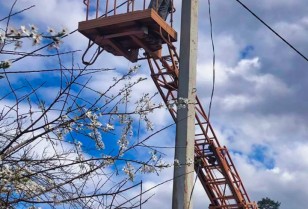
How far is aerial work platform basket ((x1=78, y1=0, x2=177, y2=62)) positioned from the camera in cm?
1325

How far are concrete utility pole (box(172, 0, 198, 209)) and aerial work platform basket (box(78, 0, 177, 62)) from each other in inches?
73.5

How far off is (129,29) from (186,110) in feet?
13.0

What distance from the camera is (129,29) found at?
44.9ft

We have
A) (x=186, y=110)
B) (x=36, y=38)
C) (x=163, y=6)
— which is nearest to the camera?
(x=36, y=38)

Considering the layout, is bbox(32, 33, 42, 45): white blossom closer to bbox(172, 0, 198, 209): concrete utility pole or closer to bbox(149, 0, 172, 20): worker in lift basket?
bbox(172, 0, 198, 209): concrete utility pole

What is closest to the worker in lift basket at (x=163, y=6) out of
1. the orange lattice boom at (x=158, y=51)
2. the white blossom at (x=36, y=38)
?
the orange lattice boom at (x=158, y=51)

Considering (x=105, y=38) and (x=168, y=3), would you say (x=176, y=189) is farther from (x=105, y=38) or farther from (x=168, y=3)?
(x=168, y=3)

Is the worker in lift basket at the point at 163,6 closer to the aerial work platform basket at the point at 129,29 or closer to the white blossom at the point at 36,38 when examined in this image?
the aerial work platform basket at the point at 129,29

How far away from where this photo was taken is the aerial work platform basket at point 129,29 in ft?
43.5

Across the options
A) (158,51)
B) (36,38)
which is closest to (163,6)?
(158,51)

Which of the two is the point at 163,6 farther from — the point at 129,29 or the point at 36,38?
the point at 36,38

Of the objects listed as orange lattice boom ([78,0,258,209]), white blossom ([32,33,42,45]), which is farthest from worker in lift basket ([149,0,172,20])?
white blossom ([32,33,42,45])

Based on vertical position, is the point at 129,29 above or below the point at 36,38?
above

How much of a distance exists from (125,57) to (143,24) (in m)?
1.65
